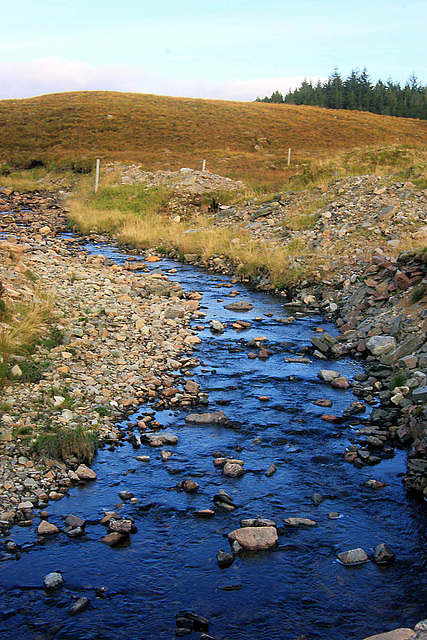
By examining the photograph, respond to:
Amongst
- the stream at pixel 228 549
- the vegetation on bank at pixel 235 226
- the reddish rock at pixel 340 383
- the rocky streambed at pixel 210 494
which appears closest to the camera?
the stream at pixel 228 549

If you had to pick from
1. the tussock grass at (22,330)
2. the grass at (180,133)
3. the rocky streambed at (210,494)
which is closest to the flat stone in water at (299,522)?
the rocky streambed at (210,494)

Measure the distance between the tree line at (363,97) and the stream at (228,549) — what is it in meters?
88.1

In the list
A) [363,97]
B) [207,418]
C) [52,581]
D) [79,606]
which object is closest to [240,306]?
[207,418]

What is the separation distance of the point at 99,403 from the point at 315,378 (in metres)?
3.76

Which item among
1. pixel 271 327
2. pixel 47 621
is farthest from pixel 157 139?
pixel 47 621

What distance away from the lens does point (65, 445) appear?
6.53m

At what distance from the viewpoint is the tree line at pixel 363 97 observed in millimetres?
87438

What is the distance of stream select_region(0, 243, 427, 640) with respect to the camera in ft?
14.2

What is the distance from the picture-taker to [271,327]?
12344 mm

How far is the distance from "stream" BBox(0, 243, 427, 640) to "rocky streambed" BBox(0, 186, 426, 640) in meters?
0.02

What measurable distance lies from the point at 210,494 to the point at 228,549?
91cm

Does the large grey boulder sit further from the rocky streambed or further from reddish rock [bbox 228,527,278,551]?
reddish rock [bbox 228,527,278,551]

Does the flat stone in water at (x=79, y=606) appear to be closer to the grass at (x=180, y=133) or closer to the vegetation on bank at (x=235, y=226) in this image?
the vegetation on bank at (x=235, y=226)

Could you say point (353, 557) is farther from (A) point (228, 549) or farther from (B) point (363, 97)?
(B) point (363, 97)
